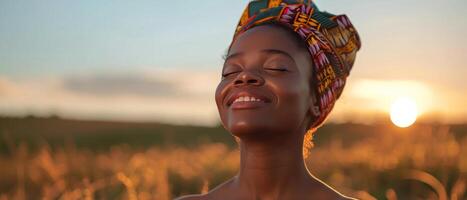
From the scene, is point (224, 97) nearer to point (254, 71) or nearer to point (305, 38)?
point (254, 71)

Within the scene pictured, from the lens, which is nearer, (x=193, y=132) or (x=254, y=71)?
(x=254, y=71)

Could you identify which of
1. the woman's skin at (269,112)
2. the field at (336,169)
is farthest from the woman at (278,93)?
the field at (336,169)

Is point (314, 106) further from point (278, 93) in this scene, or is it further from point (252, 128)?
point (252, 128)

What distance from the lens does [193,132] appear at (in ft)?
116

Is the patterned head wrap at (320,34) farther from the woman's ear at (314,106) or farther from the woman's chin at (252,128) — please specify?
the woman's chin at (252,128)

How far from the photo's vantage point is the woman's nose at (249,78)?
296cm

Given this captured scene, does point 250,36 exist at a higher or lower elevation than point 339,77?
higher

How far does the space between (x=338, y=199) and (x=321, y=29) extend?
81 centimetres

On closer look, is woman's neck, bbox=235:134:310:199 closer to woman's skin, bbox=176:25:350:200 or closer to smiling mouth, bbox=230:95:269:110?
woman's skin, bbox=176:25:350:200

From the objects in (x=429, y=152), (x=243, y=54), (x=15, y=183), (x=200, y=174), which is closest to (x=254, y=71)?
(x=243, y=54)

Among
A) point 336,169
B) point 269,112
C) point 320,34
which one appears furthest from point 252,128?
point 336,169

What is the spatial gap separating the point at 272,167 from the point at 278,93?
0.36 meters

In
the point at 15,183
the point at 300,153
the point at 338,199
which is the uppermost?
the point at 300,153

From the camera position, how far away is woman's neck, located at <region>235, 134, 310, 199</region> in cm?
303
